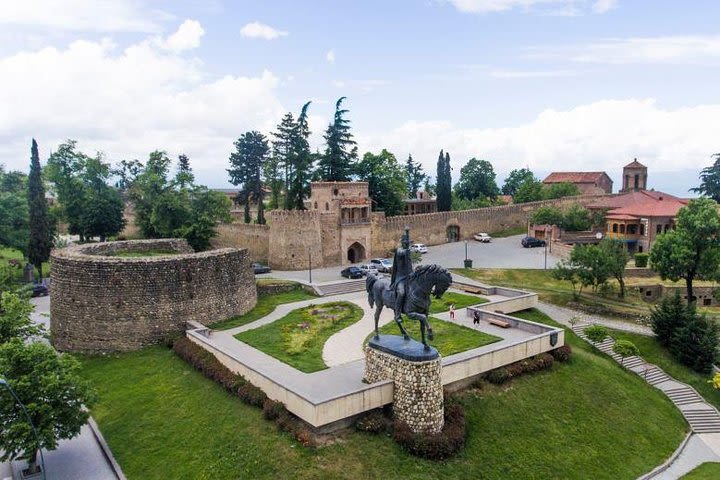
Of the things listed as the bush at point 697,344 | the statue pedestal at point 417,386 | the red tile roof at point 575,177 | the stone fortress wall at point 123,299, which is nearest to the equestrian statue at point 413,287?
the statue pedestal at point 417,386

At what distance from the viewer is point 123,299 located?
24.7 meters

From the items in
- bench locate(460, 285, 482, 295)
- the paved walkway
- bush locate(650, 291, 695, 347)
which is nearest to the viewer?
the paved walkway

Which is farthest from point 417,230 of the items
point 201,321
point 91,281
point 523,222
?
point 91,281

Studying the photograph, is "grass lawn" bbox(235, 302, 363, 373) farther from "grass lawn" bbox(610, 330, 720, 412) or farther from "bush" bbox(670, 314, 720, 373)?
"bush" bbox(670, 314, 720, 373)

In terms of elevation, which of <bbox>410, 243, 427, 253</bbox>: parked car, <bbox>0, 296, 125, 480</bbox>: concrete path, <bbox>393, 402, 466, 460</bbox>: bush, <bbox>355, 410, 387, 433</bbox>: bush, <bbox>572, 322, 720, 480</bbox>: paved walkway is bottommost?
<bbox>572, 322, 720, 480</bbox>: paved walkway

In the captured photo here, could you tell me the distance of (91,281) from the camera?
81.0ft

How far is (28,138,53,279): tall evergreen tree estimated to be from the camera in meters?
41.1

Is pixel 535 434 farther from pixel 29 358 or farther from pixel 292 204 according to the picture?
pixel 292 204

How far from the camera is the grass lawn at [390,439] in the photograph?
16.2 m

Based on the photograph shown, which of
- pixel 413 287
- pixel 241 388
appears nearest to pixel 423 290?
pixel 413 287

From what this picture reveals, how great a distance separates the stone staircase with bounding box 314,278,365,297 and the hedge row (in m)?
10.1

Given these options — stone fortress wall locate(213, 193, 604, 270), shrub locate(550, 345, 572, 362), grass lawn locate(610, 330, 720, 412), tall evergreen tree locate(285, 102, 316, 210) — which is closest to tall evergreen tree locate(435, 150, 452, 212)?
stone fortress wall locate(213, 193, 604, 270)

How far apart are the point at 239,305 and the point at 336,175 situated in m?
24.2

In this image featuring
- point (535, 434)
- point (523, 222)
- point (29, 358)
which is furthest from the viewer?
point (523, 222)
